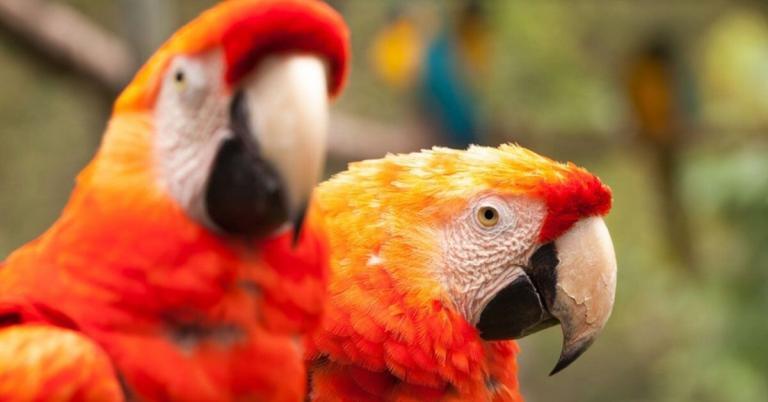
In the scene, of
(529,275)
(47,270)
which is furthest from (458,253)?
(47,270)

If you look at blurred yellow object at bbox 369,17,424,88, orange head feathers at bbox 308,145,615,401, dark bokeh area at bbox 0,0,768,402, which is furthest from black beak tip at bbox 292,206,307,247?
blurred yellow object at bbox 369,17,424,88

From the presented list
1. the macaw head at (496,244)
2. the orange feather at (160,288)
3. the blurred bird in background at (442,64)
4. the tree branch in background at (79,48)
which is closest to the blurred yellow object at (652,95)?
the blurred bird in background at (442,64)

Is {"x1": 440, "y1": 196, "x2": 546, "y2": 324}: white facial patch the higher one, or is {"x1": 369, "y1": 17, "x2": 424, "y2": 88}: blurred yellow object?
{"x1": 369, "y1": 17, "x2": 424, "y2": 88}: blurred yellow object

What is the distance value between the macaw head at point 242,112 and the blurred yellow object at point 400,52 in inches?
158

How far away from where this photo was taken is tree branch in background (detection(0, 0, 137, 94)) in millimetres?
2551

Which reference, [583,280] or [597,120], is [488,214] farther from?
[597,120]

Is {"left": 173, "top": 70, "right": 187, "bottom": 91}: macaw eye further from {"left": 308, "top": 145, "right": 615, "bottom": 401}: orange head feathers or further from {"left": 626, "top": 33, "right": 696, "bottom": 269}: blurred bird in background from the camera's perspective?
{"left": 626, "top": 33, "right": 696, "bottom": 269}: blurred bird in background

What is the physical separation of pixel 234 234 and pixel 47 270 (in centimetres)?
19

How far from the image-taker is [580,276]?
1186 mm

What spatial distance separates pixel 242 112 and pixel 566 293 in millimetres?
534

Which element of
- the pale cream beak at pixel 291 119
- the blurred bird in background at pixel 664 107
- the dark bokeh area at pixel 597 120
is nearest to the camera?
the pale cream beak at pixel 291 119

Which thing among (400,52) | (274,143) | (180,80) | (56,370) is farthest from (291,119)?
(400,52)

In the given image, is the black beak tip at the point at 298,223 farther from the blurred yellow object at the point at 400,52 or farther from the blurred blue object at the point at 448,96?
the blurred yellow object at the point at 400,52

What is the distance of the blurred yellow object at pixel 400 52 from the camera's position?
4871 millimetres
